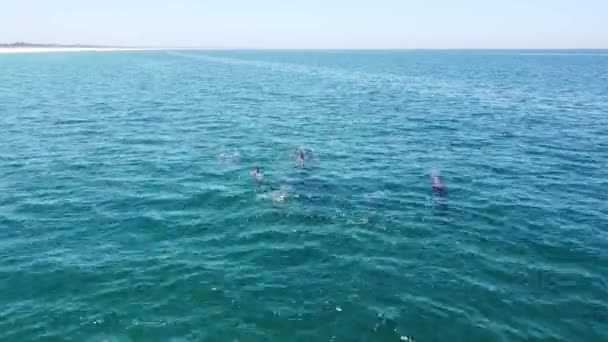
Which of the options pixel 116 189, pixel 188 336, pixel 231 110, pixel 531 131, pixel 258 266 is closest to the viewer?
pixel 188 336

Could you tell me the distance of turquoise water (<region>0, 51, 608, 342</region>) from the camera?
25969mm

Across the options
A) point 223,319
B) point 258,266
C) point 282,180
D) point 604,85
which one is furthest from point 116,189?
point 604,85

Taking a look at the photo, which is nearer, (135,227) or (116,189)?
(135,227)

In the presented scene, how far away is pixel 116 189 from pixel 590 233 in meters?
42.1

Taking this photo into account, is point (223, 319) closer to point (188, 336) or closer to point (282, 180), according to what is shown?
point (188, 336)

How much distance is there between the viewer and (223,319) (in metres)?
25.8

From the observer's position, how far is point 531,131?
6969 centimetres

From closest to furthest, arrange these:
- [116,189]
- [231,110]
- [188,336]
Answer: [188,336], [116,189], [231,110]

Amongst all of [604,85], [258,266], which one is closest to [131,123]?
[258,266]

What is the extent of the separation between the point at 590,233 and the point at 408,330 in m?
20.9

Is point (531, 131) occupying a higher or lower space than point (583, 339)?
higher

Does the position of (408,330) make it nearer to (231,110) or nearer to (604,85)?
(231,110)

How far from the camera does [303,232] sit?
36.3 meters

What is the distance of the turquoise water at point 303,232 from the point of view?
25969 mm
